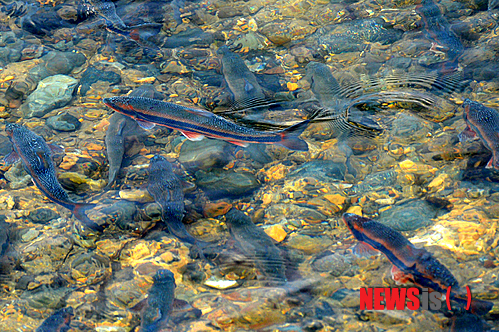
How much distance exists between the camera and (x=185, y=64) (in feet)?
20.5

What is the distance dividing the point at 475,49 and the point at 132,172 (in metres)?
5.75

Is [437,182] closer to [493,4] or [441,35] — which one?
[441,35]

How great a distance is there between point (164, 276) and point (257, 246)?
1043 mm

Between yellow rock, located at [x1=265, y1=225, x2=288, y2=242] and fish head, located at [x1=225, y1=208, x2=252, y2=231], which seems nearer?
yellow rock, located at [x1=265, y1=225, x2=288, y2=242]

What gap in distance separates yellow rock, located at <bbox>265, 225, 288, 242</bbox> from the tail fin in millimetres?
2023

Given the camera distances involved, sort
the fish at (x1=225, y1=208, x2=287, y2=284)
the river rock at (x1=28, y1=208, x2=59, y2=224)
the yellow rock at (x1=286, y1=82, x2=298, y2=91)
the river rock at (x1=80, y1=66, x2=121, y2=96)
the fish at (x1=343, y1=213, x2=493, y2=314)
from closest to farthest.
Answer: the fish at (x1=343, y1=213, x2=493, y2=314), the fish at (x1=225, y1=208, x2=287, y2=284), the river rock at (x1=28, y1=208, x2=59, y2=224), the yellow rock at (x1=286, y1=82, x2=298, y2=91), the river rock at (x1=80, y1=66, x2=121, y2=96)

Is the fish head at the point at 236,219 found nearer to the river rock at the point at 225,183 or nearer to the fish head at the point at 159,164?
the river rock at the point at 225,183

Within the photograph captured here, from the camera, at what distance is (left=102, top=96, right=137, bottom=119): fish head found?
4.87 metres

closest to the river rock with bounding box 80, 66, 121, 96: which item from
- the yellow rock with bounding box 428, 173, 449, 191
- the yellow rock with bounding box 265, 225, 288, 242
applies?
the yellow rock with bounding box 265, 225, 288, 242

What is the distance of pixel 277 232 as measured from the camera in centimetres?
400

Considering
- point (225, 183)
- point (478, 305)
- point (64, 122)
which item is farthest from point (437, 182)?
point (64, 122)

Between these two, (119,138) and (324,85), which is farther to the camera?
(324,85)

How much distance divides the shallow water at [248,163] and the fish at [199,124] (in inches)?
15.0

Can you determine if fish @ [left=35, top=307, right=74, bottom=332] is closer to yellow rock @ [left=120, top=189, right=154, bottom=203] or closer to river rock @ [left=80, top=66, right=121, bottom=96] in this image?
yellow rock @ [left=120, top=189, right=154, bottom=203]
